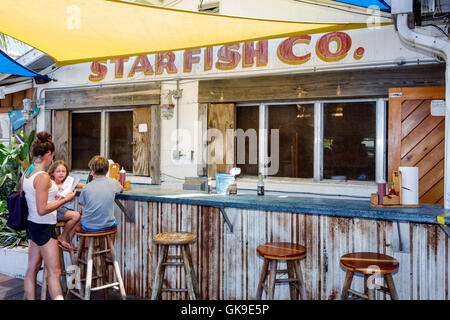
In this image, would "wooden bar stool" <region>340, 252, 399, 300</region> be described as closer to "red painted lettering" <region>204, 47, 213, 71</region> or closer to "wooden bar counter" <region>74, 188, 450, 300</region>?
"wooden bar counter" <region>74, 188, 450, 300</region>

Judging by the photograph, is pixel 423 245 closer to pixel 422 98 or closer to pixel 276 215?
pixel 276 215

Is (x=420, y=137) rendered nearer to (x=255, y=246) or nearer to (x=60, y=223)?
(x=255, y=246)

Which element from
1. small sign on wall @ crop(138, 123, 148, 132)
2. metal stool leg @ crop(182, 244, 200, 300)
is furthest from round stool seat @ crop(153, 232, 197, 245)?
small sign on wall @ crop(138, 123, 148, 132)

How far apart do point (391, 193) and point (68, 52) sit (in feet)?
13.3

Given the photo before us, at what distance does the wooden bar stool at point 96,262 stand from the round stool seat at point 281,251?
1.55 metres

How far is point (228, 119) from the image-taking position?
538cm

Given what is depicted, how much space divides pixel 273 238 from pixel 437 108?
251cm

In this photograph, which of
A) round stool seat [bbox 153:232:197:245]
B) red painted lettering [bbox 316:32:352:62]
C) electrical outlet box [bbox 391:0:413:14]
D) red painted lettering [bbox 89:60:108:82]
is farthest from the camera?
red painted lettering [bbox 89:60:108:82]

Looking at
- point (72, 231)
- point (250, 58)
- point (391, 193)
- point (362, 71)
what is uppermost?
point (250, 58)

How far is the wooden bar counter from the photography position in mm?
2787

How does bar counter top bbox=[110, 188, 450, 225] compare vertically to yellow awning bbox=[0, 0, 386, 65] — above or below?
below

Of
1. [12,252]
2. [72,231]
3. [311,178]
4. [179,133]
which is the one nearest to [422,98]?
[311,178]

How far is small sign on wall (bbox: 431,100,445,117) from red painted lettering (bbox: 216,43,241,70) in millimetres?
2524

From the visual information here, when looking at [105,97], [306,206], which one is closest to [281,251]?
[306,206]
